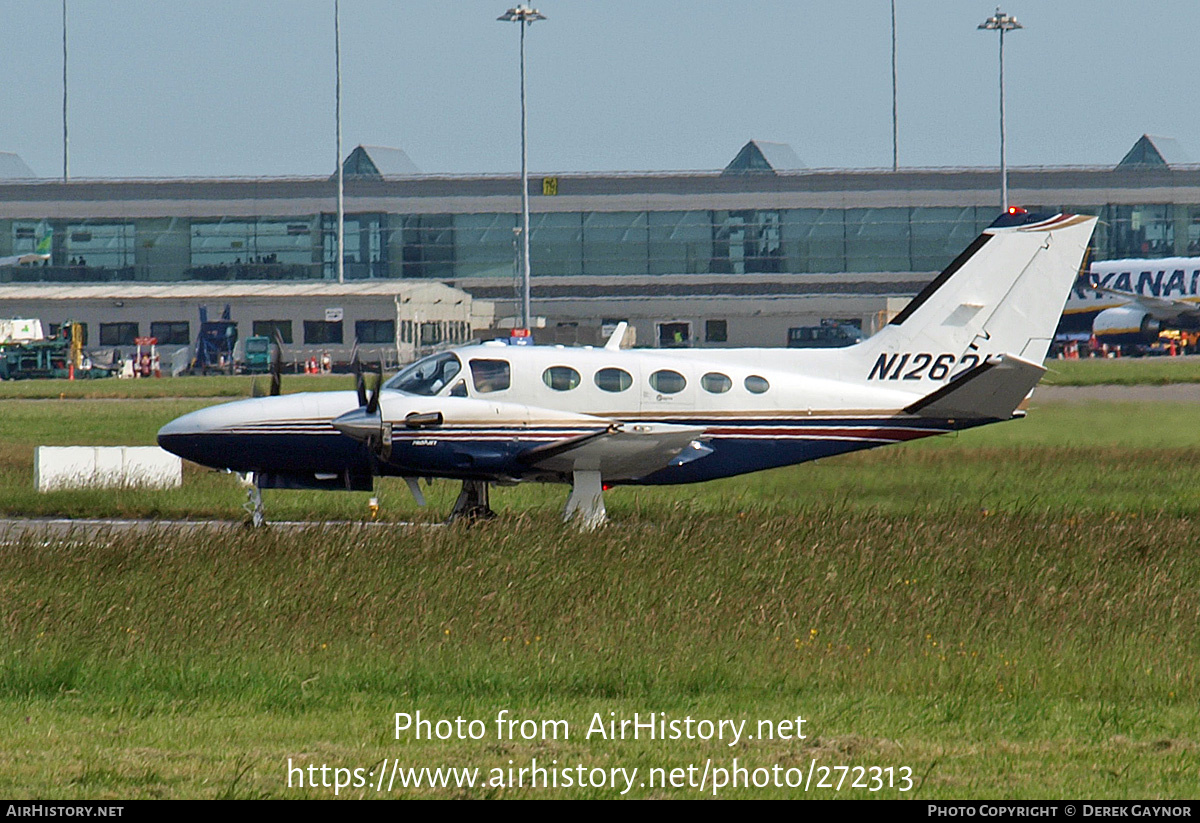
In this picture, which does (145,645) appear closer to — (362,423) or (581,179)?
(362,423)

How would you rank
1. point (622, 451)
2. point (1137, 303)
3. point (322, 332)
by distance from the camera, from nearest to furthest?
1. point (622, 451)
2. point (1137, 303)
3. point (322, 332)

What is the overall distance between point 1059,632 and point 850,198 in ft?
317

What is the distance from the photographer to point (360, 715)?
382 inches

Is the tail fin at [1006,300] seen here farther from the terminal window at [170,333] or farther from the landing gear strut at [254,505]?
the terminal window at [170,333]

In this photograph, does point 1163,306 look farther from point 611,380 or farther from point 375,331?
point 611,380

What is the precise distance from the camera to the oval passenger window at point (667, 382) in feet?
64.0

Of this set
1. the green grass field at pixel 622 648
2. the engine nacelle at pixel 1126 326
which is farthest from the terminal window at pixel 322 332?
the green grass field at pixel 622 648

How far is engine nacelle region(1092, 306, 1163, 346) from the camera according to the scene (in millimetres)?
81713

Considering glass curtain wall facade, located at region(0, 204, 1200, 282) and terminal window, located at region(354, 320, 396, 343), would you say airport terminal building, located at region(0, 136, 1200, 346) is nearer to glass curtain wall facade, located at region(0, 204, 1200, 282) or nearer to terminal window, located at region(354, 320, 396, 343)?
glass curtain wall facade, located at region(0, 204, 1200, 282)

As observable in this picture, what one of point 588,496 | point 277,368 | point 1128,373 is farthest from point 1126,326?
point 277,368

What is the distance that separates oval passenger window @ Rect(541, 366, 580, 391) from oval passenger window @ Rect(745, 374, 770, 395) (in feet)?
7.15

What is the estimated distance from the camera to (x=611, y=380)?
770 inches

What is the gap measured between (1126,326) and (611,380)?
68645 millimetres
